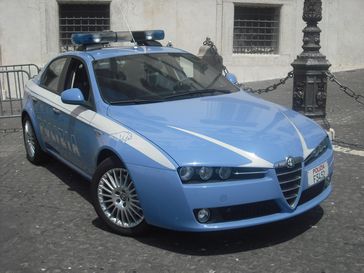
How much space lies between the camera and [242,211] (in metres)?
3.84

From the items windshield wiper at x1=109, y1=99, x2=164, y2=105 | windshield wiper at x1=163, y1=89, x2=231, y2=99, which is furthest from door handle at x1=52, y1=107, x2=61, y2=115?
windshield wiper at x1=163, y1=89, x2=231, y2=99

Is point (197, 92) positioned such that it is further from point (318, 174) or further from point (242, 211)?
point (242, 211)

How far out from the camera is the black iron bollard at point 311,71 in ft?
22.9

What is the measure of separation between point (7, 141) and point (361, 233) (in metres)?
5.83

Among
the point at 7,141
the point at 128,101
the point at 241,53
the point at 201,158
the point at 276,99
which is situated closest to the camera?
the point at 201,158

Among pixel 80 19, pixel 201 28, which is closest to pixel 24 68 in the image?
pixel 80 19

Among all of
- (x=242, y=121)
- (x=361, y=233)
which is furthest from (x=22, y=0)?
(x=361, y=233)

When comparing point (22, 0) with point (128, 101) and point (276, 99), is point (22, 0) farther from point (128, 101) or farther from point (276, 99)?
point (128, 101)

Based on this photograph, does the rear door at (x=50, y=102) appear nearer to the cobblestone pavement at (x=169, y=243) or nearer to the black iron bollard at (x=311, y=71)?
the cobblestone pavement at (x=169, y=243)

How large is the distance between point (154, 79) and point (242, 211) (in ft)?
6.00

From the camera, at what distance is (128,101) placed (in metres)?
4.80

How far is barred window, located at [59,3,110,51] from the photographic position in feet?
42.0

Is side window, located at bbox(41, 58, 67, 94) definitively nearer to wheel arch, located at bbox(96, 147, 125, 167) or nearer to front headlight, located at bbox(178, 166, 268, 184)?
wheel arch, located at bbox(96, 147, 125, 167)

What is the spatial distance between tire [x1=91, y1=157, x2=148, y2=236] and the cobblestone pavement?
0.35 ft
